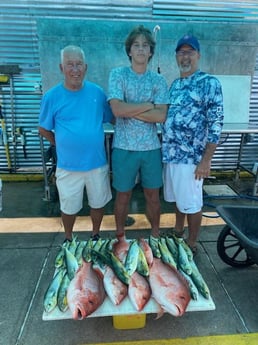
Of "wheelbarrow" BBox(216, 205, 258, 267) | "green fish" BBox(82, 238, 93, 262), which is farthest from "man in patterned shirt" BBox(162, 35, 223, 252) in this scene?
"green fish" BBox(82, 238, 93, 262)

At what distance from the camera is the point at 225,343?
195 centimetres

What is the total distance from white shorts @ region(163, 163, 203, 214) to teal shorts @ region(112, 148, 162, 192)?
4.3 inches

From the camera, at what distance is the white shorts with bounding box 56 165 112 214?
103 inches

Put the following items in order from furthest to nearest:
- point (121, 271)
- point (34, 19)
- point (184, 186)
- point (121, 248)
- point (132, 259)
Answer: point (34, 19)
point (184, 186)
point (121, 248)
point (132, 259)
point (121, 271)

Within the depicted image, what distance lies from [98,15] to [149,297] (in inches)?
166

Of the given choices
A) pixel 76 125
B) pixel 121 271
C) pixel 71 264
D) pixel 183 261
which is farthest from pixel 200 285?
pixel 76 125

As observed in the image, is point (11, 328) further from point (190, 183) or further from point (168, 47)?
point (168, 47)

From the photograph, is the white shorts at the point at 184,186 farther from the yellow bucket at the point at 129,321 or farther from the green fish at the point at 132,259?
the yellow bucket at the point at 129,321

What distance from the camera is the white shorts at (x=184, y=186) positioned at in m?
2.52

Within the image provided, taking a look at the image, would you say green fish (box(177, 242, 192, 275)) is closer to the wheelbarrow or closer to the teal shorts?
the wheelbarrow

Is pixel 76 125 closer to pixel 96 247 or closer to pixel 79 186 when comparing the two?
pixel 79 186

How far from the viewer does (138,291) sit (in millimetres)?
1897

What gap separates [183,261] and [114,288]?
59cm

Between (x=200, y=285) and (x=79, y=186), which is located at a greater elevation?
(x=79, y=186)
